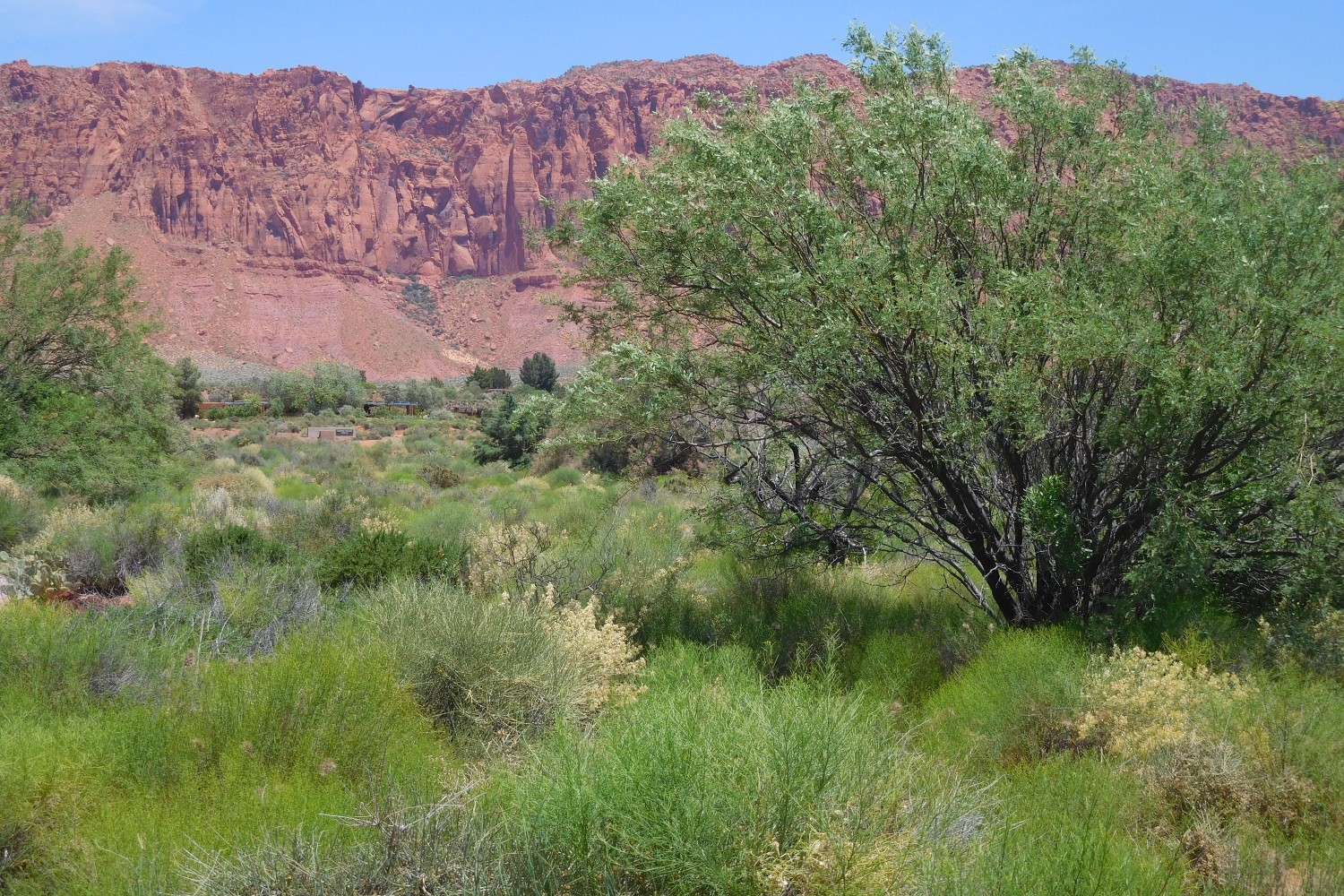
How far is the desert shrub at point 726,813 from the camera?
333 cm

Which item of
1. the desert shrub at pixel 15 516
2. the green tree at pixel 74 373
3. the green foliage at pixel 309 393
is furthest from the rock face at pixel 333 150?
the desert shrub at pixel 15 516

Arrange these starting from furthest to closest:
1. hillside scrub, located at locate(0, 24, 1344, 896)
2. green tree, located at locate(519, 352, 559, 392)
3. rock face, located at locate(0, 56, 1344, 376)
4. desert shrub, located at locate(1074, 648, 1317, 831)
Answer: rock face, located at locate(0, 56, 1344, 376) < green tree, located at locate(519, 352, 559, 392) < desert shrub, located at locate(1074, 648, 1317, 831) < hillside scrub, located at locate(0, 24, 1344, 896)

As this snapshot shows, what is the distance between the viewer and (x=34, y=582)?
9.66 metres

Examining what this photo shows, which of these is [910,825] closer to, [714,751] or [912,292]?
[714,751]

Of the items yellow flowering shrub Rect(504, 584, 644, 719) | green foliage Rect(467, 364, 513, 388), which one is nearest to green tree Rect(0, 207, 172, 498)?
yellow flowering shrub Rect(504, 584, 644, 719)

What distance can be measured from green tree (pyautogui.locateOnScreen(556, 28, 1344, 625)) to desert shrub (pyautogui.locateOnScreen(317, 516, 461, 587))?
9.31 ft

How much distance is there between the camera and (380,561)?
30.8 ft

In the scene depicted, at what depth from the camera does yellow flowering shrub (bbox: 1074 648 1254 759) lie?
4.84 meters

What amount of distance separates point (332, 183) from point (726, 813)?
13549 centimetres

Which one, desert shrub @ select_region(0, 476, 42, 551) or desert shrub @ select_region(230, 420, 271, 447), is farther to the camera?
desert shrub @ select_region(230, 420, 271, 447)

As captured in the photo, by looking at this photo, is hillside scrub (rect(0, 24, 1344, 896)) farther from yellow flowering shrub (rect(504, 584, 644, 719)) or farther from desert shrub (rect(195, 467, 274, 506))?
desert shrub (rect(195, 467, 274, 506))

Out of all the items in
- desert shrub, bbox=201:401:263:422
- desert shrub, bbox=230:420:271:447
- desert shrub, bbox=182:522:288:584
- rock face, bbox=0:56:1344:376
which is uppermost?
rock face, bbox=0:56:1344:376

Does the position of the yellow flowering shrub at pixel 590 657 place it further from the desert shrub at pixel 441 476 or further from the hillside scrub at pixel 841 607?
the desert shrub at pixel 441 476

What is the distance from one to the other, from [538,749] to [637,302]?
5420mm
